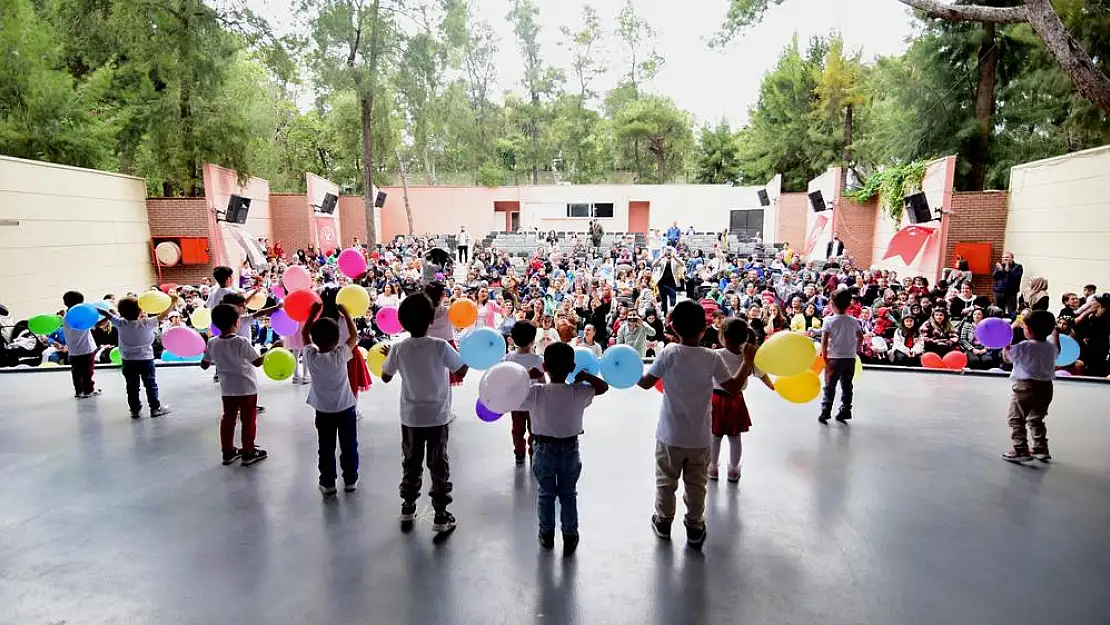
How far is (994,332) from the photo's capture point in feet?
15.6

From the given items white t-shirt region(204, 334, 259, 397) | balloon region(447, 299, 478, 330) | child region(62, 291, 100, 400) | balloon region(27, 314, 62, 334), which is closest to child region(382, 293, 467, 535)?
white t-shirt region(204, 334, 259, 397)

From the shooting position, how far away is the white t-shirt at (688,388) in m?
2.84

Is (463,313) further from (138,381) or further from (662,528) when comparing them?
(138,381)

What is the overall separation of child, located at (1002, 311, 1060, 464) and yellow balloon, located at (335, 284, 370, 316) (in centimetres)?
440

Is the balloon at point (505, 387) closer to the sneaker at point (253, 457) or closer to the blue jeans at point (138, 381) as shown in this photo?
the sneaker at point (253, 457)

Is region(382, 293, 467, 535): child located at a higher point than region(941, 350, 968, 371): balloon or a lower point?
higher

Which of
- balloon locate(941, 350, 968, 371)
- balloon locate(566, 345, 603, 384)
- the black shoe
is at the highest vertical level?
balloon locate(566, 345, 603, 384)

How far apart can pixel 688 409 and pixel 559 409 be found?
1.98 ft

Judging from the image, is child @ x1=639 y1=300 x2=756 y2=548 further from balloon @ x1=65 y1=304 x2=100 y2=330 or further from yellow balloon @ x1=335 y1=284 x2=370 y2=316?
balloon @ x1=65 y1=304 x2=100 y2=330

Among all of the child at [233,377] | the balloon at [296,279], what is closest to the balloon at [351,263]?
the balloon at [296,279]

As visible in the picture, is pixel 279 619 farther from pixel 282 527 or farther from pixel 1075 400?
pixel 1075 400

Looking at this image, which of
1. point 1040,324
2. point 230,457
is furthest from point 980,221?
point 230,457

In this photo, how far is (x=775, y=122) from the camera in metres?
26.8

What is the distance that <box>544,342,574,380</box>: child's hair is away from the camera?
2.82 metres
